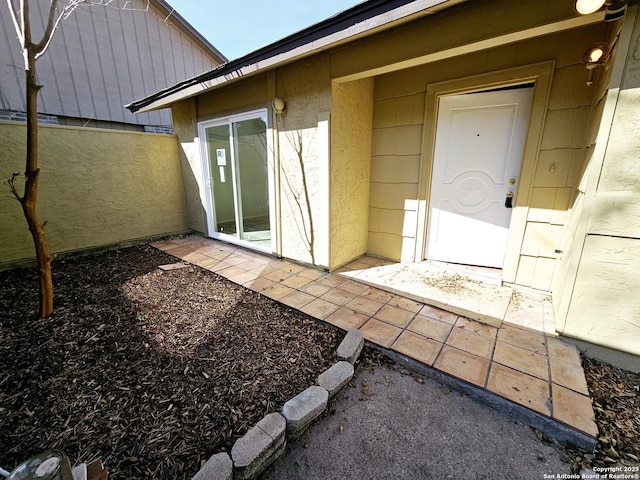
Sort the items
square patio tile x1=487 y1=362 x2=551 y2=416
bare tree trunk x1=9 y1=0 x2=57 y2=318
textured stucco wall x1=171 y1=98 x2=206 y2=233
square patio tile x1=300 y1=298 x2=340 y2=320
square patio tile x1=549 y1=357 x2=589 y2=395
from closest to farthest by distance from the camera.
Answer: square patio tile x1=487 y1=362 x2=551 y2=416 → square patio tile x1=549 y1=357 x2=589 y2=395 → bare tree trunk x1=9 y1=0 x2=57 y2=318 → square patio tile x1=300 y1=298 x2=340 y2=320 → textured stucco wall x1=171 y1=98 x2=206 y2=233

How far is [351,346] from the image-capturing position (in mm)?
2021

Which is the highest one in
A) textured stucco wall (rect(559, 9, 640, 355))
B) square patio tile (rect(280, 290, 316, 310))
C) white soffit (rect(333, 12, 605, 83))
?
white soffit (rect(333, 12, 605, 83))

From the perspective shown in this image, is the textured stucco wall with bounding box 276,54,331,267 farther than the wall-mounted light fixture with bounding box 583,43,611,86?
Yes

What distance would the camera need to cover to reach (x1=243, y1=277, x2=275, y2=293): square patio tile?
306cm

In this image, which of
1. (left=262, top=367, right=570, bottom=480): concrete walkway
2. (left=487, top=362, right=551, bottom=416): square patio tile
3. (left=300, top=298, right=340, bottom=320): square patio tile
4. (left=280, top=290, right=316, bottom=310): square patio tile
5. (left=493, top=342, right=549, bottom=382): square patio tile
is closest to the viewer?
(left=262, top=367, right=570, bottom=480): concrete walkway

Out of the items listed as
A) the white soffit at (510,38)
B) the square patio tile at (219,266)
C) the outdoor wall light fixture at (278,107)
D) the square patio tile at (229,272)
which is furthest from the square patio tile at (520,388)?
the outdoor wall light fixture at (278,107)

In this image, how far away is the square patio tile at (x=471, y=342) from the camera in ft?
6.57

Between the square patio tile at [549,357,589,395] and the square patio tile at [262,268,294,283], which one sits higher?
the square patio tile at [262,268,294,283]

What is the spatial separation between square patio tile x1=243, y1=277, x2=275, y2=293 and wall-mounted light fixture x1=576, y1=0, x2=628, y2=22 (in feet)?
10.8

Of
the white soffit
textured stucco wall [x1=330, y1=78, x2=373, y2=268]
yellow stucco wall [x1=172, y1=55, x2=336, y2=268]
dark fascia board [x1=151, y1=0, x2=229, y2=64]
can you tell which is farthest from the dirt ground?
dark fascia board [x1=151, y1=0, x2=229, y2=64]

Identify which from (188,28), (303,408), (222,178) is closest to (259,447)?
(303,408)

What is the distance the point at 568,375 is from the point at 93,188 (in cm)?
606

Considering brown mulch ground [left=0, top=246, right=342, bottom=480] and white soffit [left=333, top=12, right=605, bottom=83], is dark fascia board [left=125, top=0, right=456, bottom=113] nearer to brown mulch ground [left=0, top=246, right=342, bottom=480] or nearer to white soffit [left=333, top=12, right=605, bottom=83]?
white soffit [left=333, top=12, right=605, bottom=83]

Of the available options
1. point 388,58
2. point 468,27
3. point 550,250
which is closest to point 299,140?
point 388,58
